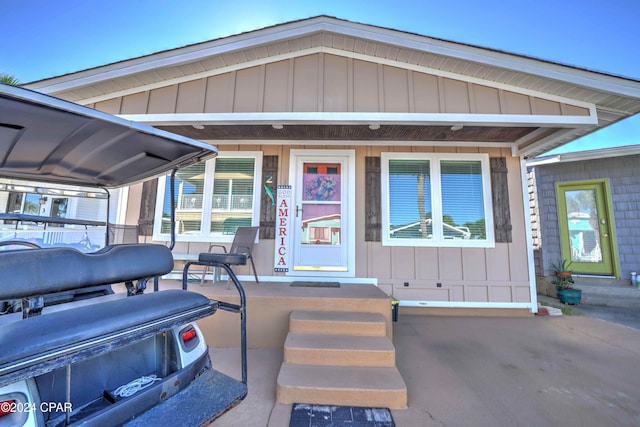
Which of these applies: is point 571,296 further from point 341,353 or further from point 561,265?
point 341,353

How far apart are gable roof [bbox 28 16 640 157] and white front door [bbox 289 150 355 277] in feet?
3.45

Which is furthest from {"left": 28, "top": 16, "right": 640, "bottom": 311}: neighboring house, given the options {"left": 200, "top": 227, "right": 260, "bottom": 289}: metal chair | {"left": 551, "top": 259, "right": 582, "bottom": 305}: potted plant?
{"left": 551, "top": 259, "right": 582, "bottom": 305}: potted plant

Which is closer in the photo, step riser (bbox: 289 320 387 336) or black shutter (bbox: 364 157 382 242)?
step riser (bbox: 289 320 387 336)

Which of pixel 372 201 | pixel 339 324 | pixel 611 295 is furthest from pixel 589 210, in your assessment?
pixel 339 324

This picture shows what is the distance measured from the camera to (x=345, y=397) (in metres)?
1.72

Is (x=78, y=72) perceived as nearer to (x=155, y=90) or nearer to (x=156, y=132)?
(x=155, y=90)

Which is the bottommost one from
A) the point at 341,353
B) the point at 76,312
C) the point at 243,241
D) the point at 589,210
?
the point at 341,353

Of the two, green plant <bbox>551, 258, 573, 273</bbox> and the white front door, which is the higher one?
the white front door

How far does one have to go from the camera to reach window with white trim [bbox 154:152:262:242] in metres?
4.01

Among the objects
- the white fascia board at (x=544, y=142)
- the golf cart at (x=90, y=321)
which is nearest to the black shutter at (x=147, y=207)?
the golf cart at (x=90, y=321)

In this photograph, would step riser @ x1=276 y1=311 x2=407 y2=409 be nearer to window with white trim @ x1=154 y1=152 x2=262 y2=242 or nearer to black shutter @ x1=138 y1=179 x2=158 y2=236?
window with white trim @ x1=154 y1=152 x2=262 y2=242

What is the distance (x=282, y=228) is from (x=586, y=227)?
247 inches

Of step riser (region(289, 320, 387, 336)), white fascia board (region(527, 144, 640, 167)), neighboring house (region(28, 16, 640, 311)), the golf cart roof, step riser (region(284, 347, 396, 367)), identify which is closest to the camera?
the golf cart roof

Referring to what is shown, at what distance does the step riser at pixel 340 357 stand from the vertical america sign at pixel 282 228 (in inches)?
73.6
